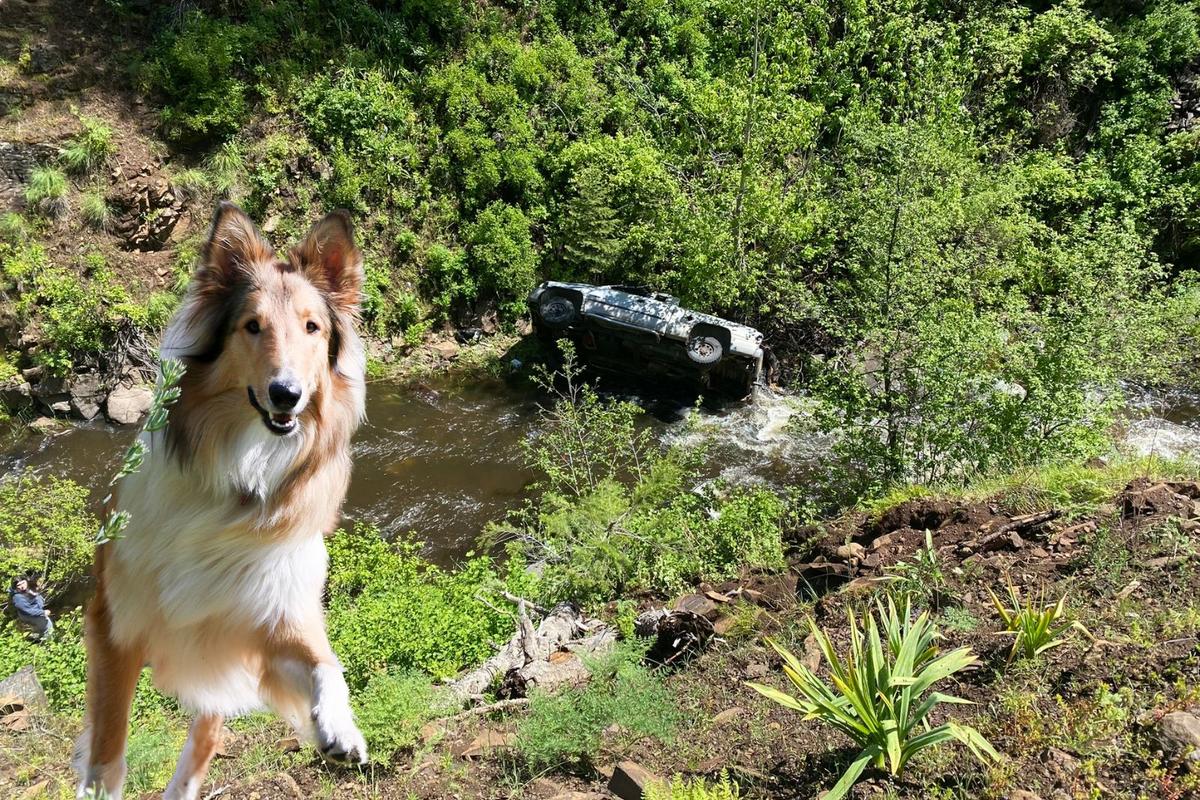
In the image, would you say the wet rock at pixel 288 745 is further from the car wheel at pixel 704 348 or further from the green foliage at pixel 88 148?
the green foliage at pixel 88 148

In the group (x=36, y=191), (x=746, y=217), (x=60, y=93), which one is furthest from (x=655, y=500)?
(x=60, y=93)

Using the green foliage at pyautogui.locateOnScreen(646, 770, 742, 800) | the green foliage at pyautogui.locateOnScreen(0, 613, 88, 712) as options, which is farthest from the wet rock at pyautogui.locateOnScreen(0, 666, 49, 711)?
the green foliage at pyautogui.locateOnScreen(646, 770, 742, 800)

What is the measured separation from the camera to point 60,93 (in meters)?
11.4

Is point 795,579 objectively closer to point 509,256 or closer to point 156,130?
point 509,256

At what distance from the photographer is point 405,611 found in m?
6.29

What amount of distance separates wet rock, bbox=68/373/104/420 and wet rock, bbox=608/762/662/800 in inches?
406

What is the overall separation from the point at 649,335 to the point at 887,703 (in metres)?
8.19

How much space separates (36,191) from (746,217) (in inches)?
416

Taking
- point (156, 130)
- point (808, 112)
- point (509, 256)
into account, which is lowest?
point (509, 256)

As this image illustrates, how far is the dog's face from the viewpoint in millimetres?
2172

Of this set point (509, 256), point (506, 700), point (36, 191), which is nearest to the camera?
point (506, 700)

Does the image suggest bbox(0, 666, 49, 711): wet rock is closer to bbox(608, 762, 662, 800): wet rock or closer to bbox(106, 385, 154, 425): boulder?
bbox(608, 762, 662, 800): wet rock

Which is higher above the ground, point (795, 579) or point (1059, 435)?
point (1059, 435)

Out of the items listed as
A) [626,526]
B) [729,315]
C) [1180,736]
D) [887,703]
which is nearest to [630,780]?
[887,703]
